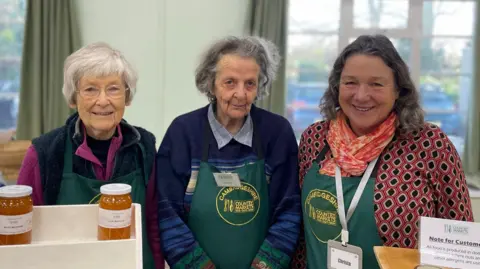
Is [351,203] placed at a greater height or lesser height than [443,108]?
lesser

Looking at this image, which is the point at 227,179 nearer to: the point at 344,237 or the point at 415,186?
the point at 344,237

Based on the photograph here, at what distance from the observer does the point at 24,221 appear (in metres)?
1.02

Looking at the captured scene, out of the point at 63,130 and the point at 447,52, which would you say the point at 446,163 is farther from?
the point at 447,52

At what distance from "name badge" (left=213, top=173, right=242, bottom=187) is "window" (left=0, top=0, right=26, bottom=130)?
3.03 meters

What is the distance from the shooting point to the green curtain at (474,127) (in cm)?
391

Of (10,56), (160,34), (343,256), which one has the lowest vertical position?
(343,256)

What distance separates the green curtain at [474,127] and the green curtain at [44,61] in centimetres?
344

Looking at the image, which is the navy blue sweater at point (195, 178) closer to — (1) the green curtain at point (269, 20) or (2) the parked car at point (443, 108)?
(1) the green curtain at point (269, 20)

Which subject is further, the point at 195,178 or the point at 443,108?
the point at 443,108

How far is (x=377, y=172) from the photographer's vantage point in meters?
1.41

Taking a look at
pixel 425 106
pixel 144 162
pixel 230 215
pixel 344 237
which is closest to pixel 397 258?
pixel 344 237

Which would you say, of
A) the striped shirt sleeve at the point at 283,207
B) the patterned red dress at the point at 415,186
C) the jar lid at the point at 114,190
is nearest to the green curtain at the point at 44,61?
the striped shirt sleeve at the point at 283,207

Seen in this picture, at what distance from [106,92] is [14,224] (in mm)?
490

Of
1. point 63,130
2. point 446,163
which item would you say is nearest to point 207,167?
point 63,130
